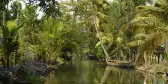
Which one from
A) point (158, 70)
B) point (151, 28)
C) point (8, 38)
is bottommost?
point (158, 70)

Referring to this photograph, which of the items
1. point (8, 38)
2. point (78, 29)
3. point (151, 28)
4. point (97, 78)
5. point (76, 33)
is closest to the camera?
point (151, 28)

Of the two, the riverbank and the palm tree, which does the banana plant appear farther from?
the riverbank

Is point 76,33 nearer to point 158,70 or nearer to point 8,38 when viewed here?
point 158,70

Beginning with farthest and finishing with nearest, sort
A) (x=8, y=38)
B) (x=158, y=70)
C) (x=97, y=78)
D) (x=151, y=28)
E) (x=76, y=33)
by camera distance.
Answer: (x=76, y=33), (x=158, y=70), (x=97, y=78), (x=8, y=38), (x=151, y=28)

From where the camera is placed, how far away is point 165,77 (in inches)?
847

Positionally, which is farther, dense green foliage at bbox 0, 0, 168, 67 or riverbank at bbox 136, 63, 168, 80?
riverbank at bbox 136, 63, 168, 80

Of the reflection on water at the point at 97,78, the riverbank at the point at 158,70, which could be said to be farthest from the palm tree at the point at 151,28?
the riverbank at the point at 158,70

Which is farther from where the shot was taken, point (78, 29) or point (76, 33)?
point (78, 29)

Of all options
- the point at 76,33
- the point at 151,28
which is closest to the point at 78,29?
the point at 76,33

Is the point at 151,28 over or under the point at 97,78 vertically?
over

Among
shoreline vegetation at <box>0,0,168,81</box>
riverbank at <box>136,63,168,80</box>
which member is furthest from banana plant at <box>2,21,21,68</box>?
riverbank at <box>136,63,168,80</box>

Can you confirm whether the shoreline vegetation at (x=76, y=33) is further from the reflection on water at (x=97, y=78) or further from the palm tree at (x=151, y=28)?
the reflection on water at (x=97, y=78)

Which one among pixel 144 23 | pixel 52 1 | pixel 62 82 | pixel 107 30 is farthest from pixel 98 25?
pixel 52 1

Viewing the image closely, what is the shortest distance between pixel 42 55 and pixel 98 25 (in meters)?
15.5
